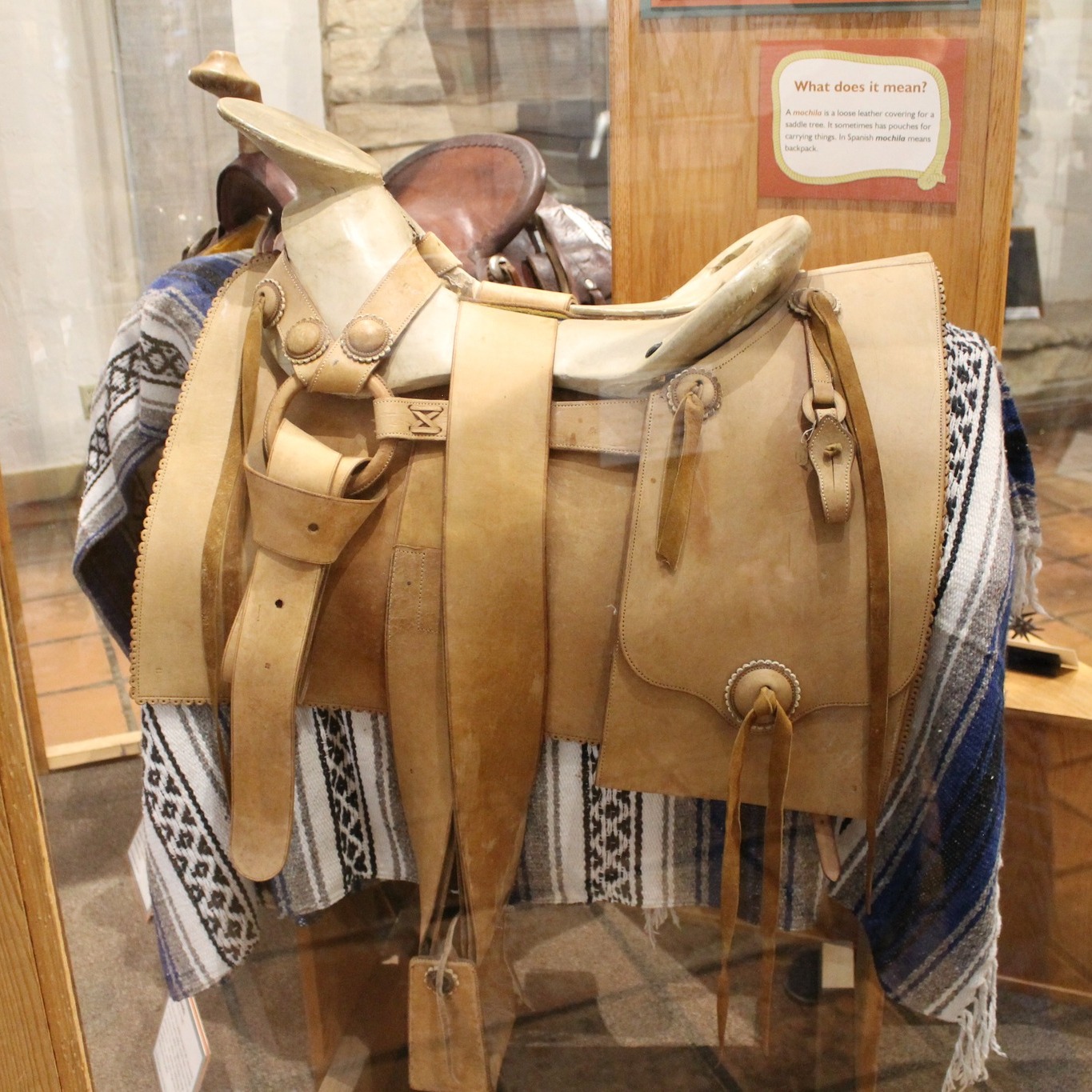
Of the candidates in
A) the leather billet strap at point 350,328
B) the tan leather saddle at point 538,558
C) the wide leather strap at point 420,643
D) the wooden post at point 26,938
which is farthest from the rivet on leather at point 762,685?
the wooden post at point 26,938

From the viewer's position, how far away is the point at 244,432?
842 mm

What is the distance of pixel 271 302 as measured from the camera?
0.84m

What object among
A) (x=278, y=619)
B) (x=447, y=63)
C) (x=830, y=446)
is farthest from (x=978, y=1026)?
(x=447, y=63)

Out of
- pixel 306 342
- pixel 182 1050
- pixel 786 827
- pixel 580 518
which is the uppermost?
pixel 306 342

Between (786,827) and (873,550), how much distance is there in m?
0.25

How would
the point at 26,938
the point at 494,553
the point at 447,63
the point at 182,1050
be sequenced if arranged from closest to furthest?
the point at 26,938 < the point at 494,553 < the point at 182,1050 < the point at 447,63

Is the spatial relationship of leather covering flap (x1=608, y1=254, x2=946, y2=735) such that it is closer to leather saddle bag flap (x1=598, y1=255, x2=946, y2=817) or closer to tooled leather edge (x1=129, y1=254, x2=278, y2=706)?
leather saddle bag flap (x1=598, y1=255, x2=946, y2=817)

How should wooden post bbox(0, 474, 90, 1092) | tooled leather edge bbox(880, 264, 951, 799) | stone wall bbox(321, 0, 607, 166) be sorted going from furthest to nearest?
stone wall bbox(321, 0, 607, 166)
tooled leather edge bbox(880, 264, 951, 799)
wooden post bbox(0, 474, 90, 1092)

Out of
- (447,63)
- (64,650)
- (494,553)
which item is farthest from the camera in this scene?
(447,63)

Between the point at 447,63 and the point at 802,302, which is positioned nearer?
the point at 802,302

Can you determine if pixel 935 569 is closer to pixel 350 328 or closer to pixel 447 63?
pixel 350 328

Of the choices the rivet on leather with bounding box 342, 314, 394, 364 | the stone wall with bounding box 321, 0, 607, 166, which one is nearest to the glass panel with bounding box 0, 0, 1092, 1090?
the rivet on leather with bounding box 342, 314, 394, 364

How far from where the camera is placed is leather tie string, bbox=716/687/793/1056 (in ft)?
2.45

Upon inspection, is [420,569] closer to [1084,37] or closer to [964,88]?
[964,88]
